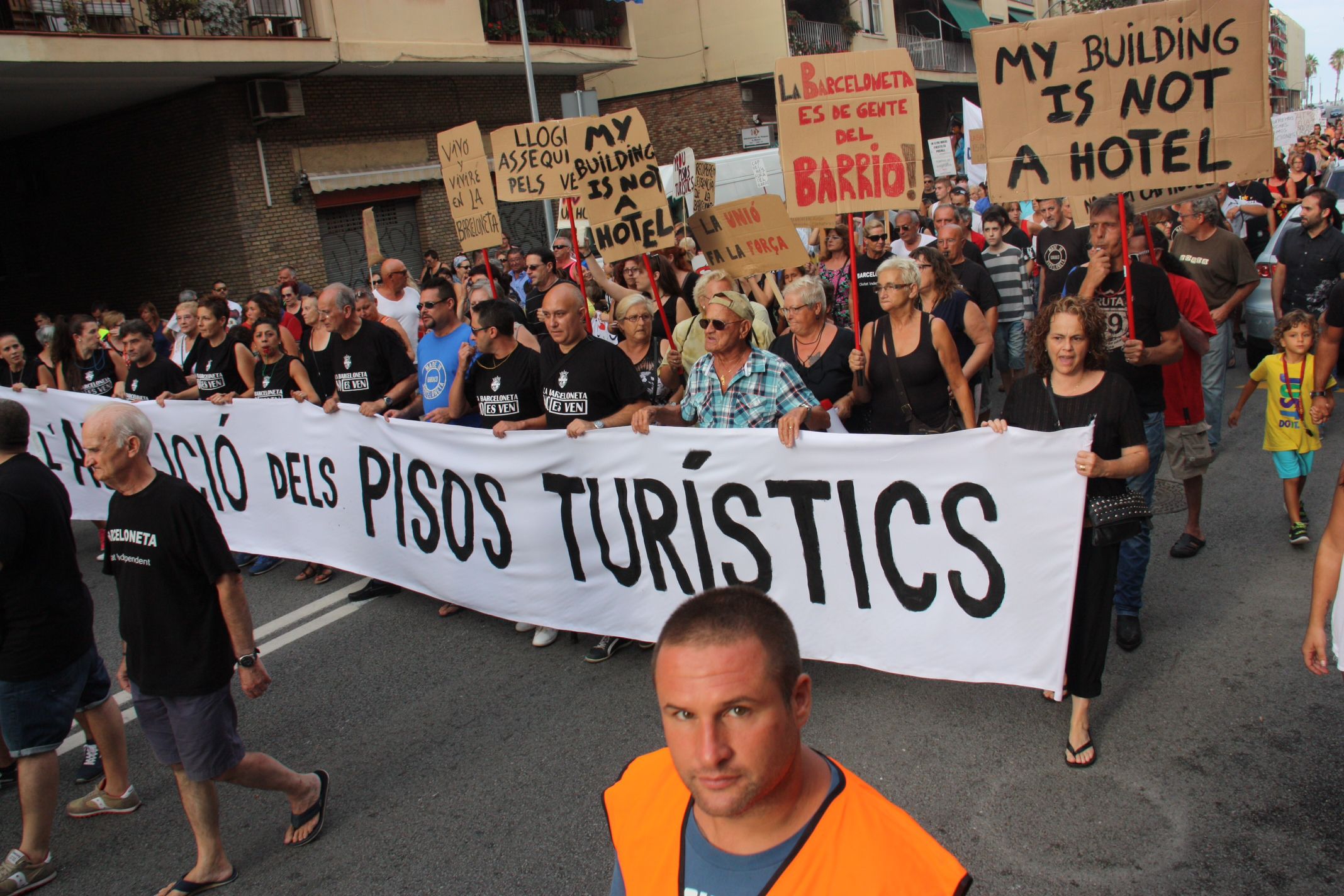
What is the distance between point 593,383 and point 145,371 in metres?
4.27

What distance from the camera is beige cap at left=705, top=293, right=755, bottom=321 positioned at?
4.83 meters

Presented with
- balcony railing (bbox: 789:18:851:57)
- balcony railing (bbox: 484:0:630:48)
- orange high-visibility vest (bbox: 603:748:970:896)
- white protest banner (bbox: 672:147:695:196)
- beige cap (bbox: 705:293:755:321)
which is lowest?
orange high-visibility vest (bbox: 603:748:970:896)

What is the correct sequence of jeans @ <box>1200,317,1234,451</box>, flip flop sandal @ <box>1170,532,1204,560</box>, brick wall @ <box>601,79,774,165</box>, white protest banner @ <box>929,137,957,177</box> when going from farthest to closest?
brick wall @ <box>601,79,774,165</box> < white protest banner @ <box>929,137,957,177</box> < jeans @ <box>1200,317,1234,451</box> < flip flop sandal @ <box>1170,532,1204,560</box>

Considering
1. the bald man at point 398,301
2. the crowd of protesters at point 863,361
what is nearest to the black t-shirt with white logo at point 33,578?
the crowd of protesters at point 863,361

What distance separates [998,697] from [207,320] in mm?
6220

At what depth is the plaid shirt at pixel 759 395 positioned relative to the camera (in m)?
4.84

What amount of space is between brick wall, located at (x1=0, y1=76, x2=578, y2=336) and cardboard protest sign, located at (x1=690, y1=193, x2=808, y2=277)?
1331 cm

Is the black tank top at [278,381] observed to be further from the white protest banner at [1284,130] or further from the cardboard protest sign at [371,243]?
the white protest banner at [1284,130]

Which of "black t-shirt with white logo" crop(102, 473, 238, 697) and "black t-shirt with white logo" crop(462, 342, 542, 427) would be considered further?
"black t-shirt with white logo" crop(462, 342, 542, 427)

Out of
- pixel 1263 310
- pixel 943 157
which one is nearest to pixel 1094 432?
pixel 1263 310

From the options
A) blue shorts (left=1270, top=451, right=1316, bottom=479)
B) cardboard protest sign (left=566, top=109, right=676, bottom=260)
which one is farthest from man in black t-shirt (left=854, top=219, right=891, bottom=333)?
blue shorts (left=1270, top=451, right=1316, bottom=479)

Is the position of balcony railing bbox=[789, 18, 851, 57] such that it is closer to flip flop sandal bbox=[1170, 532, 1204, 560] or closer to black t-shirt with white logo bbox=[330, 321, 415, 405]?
black t-shirt with white logo bbox=[330, 321, 415, 405]

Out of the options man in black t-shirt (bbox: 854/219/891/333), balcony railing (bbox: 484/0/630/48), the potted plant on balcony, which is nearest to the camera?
man in black t-shirt (bbox: 854/219/891/333)

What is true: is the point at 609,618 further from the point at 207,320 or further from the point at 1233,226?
the point at 1233,226
